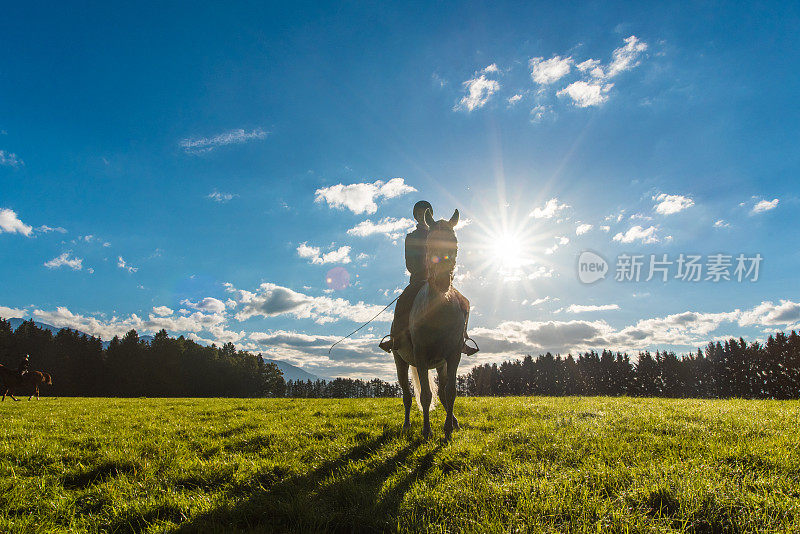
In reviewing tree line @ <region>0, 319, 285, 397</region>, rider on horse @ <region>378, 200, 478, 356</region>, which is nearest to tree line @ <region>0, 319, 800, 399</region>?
tree line @ <region>0, 319, 285, 397</region>

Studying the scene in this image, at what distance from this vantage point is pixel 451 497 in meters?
3.82

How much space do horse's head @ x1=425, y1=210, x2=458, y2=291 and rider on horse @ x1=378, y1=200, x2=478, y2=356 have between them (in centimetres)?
118

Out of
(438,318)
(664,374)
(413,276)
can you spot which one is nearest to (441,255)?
(438,318)

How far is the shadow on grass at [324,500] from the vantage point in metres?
3.62

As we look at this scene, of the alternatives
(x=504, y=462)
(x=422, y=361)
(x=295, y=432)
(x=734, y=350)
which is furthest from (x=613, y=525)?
(x=734, y=350)

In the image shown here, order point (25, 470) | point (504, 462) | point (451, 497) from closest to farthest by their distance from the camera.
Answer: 1. point (451, 497)
2. point (504, 462)
3. point (25, 470)

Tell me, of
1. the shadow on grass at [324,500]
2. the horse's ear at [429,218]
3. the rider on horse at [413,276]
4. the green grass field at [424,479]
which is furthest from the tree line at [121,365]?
the horse's ear at [429,218]

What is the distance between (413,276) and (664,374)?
111 metres

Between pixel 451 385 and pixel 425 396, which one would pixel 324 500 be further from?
pixel 451 385

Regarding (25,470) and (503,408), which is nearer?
(25,470)

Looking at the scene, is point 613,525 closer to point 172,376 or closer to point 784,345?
point 172,376

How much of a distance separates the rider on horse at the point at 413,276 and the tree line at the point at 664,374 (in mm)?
48238

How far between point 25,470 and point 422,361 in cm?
659

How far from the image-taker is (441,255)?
6301 mm
